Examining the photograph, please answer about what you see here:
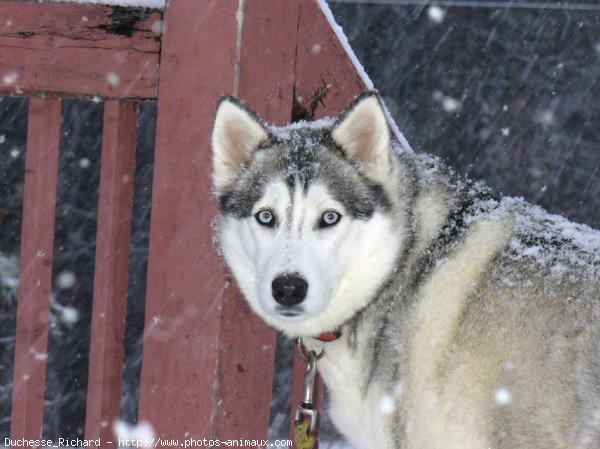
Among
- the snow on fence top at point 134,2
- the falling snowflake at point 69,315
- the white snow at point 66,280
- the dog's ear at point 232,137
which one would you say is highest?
the snow on fence top at point 134,2

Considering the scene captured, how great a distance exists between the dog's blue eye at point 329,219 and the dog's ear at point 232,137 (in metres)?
0.37

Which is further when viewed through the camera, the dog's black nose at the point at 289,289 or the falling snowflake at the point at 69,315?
the falling snowflake at the point at 69,315

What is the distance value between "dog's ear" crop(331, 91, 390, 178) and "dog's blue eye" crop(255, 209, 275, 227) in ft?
1.24

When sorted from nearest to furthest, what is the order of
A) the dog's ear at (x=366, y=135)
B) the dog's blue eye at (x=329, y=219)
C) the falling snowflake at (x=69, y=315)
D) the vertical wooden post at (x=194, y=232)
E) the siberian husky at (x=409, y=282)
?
the siberian husky at (x=409, y=282)
the vertical wooden post at (x=194, y=232)
the dog's ear at (x=366, y=135)
the dog's blue eye at (x=329, y=219)
the falling snowflake at (x=69, y=315)

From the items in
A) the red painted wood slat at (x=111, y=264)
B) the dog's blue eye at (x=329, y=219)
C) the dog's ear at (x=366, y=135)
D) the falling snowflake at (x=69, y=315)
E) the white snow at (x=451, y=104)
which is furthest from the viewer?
the white snow at (x=451, y=104)

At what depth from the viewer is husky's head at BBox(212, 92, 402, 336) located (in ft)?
8.63

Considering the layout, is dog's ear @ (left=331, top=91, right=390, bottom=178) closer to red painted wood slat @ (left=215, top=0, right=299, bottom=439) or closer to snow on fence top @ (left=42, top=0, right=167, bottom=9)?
red painted wood slat @ (left=215, top=0, right=299, bottom=439)

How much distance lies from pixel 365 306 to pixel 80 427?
7573mm

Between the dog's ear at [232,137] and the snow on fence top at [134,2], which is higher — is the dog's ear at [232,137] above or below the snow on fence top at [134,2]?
below

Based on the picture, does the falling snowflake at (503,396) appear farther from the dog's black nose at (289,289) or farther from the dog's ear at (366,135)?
the dog's ear at (366,135)

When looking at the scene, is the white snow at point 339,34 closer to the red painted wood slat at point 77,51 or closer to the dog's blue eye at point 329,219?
the dog's blue eye at point 329,219

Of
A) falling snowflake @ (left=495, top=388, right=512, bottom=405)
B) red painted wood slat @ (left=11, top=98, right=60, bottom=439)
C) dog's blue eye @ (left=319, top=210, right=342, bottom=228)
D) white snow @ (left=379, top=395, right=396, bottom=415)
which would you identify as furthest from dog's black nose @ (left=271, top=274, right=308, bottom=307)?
red painted wood slat @ (left=11, top=98, right=60, bottom=439)

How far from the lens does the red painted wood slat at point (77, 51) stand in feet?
8.10

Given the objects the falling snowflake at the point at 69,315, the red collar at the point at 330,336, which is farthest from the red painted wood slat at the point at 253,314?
the falling snowflake at the point at 69,315
